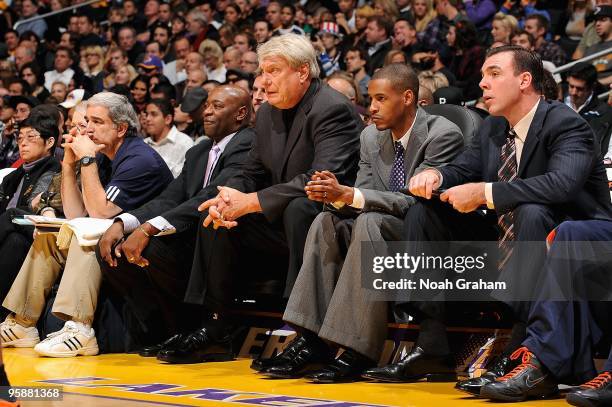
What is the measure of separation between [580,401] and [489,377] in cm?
45

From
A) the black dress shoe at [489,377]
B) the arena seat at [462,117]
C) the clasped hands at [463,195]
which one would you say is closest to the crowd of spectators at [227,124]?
the arena seat at [462,117]

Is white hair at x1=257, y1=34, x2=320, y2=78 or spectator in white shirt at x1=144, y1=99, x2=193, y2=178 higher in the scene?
white hair at x1=257, y1=34, x2=320, y2=78

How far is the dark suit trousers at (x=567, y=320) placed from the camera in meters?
4.03

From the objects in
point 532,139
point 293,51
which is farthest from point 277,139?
point 532,139

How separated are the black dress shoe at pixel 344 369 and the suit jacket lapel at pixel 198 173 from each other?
1655 mm

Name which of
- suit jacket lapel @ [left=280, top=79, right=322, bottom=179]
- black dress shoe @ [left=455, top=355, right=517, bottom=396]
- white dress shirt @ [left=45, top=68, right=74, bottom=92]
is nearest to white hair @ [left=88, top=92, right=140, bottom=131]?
suit jacket lapel @ [left=280, top=79, right=322, bottom=179]

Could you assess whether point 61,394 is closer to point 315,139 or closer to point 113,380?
point 113,380

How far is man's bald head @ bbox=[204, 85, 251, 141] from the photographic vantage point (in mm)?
6016

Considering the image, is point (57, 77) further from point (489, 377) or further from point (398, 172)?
point (489, 377)

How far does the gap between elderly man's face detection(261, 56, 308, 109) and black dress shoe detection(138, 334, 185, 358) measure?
143 cm

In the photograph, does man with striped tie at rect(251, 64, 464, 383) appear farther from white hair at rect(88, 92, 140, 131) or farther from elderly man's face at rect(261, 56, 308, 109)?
white hair at rect(88, 92, 140, 131)

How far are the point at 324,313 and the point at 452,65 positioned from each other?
19.3ft

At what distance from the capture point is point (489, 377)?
421 cm

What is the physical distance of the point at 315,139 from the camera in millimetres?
5219
